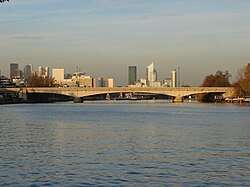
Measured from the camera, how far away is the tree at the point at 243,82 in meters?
124

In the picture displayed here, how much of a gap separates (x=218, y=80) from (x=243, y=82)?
3277cm

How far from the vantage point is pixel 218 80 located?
519 feet

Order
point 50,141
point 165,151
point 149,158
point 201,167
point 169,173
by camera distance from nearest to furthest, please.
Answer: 1. point 169,173
2. point 201,167
3. point 149,158
4. point 165,151
5. point 50,141

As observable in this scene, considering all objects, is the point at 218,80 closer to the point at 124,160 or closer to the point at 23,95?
the point at 23,95

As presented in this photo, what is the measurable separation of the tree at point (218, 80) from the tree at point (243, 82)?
1652 cm

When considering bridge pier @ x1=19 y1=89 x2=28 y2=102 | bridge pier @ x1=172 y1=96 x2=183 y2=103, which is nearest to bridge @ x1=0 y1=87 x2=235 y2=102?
bridge pier @ x1=172 y1=96 x2=183 y2=103

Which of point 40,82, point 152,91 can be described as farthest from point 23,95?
point 152,91

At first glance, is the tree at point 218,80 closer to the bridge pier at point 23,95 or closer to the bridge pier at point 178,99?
the bridge pier at point 178,99

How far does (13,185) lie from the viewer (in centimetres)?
1875

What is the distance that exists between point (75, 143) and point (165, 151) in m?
6.15

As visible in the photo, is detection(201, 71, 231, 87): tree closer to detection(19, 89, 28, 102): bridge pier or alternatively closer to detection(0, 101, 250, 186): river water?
detection(19, 89, 28, 102): bridge pier

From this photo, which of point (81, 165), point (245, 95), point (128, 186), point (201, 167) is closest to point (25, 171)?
point (81, 165)

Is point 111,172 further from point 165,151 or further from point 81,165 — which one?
point 165,151

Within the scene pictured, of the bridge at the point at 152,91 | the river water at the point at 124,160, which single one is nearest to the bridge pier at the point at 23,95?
the bridge at the point at 152,91
